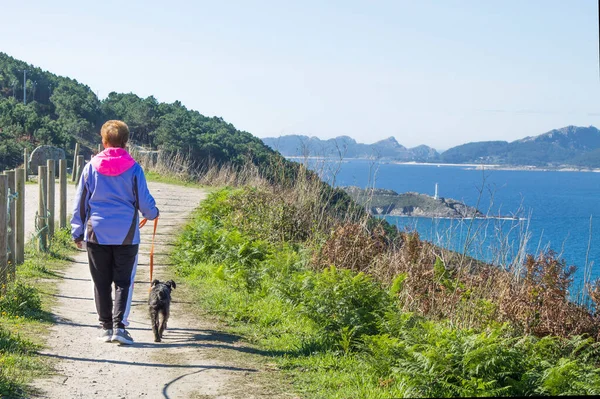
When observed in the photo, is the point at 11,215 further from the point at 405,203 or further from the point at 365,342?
the point at 405,203

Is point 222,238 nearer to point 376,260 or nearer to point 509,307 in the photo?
point 376,260

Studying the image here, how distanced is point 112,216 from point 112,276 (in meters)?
0.67

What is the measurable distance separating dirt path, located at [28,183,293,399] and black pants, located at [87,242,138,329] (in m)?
0.30

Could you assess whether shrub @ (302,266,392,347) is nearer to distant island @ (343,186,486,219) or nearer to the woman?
the woman

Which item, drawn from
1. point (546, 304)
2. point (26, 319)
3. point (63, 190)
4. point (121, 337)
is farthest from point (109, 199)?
point (63, 190)

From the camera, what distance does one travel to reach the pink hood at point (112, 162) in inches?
293

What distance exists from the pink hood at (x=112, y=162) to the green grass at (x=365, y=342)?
2.34 m

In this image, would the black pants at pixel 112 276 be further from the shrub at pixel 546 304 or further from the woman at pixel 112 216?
the shrub at pixel 546 304

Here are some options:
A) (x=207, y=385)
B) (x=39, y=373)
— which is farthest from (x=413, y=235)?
(x=39, y=373)

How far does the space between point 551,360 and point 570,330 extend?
3.29 feet

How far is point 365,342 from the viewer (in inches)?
292

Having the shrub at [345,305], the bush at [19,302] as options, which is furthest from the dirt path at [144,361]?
the shrub at [345,305]

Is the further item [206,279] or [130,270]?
[206,279]

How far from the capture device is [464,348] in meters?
6.36
